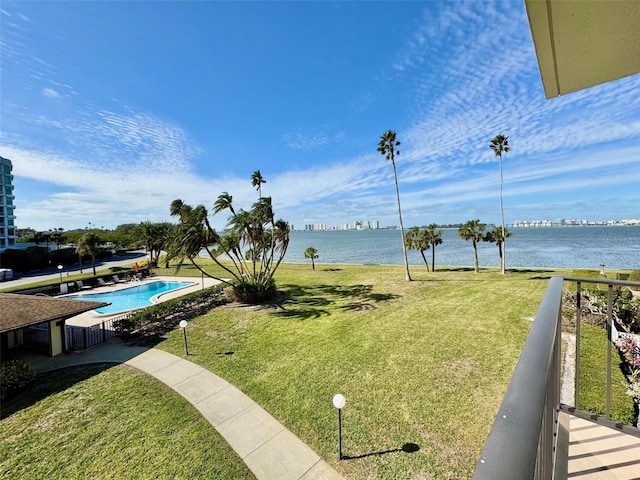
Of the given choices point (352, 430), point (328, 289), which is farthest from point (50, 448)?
point (328, 289)

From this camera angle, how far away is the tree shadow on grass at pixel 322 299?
55.3 feet

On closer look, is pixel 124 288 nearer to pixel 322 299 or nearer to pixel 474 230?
pixel 322 299

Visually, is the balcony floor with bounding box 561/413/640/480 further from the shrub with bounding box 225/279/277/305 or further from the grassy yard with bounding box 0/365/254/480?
the shrub with bounding box 225/279/277/305

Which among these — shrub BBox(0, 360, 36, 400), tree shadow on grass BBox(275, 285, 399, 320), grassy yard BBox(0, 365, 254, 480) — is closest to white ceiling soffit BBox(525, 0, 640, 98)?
grassy yard BBox(0, 365, 254, 480)

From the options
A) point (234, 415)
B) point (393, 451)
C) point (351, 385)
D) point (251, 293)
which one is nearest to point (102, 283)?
point (251, 293)

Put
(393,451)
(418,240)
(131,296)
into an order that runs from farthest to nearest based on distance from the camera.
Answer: (418,240), (131,296), (393,451)

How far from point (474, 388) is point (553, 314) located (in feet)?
28.3

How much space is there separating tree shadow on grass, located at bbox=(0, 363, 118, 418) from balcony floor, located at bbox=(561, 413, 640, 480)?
13066mm

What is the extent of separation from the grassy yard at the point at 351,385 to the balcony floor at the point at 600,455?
108 inches

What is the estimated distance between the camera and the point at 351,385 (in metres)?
9.06

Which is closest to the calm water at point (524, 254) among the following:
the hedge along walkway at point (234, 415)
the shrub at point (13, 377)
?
the hedge along walkway at point (234, 415)

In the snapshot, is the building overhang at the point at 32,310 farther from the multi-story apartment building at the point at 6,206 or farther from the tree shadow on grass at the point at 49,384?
the multi-story apartment building at the point at 6,206

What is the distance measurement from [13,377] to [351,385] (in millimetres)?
10831

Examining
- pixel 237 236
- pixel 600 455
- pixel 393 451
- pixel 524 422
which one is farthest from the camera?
pixel 237 236
